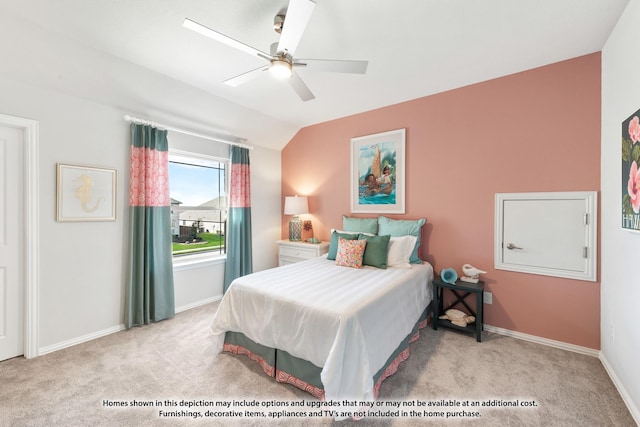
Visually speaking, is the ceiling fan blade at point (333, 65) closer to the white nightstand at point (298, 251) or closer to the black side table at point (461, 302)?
the black side table at point (461, 302)

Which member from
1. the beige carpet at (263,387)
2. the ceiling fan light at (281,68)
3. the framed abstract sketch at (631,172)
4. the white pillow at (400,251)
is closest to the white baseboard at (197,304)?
the beige carpet at (263,387)

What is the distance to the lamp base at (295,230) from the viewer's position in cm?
432

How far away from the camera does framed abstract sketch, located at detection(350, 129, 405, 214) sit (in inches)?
136

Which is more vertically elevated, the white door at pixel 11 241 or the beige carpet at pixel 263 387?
the white door at pixel 11 241

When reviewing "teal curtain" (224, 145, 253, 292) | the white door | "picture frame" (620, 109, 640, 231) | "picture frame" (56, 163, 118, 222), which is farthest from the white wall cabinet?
the white door

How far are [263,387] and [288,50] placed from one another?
239 cm

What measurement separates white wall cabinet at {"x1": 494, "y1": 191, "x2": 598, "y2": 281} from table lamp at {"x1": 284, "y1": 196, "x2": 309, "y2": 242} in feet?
8.30

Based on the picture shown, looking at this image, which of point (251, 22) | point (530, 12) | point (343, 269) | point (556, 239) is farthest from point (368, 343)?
point (530, 12)

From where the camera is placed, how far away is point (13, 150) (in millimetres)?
2273

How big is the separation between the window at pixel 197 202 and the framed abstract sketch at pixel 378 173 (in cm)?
194

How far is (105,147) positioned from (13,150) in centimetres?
64

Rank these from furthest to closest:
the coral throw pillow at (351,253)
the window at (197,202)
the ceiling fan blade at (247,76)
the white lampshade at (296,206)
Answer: the white lampshade at (296,206), the window at (197,202), the coral throw pillow at (351,253), the ceiling fan blade at (247,76)

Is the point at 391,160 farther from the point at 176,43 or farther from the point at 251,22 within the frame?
the point at 176,43

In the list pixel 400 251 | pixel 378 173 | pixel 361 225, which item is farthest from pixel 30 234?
pixel 378 173
